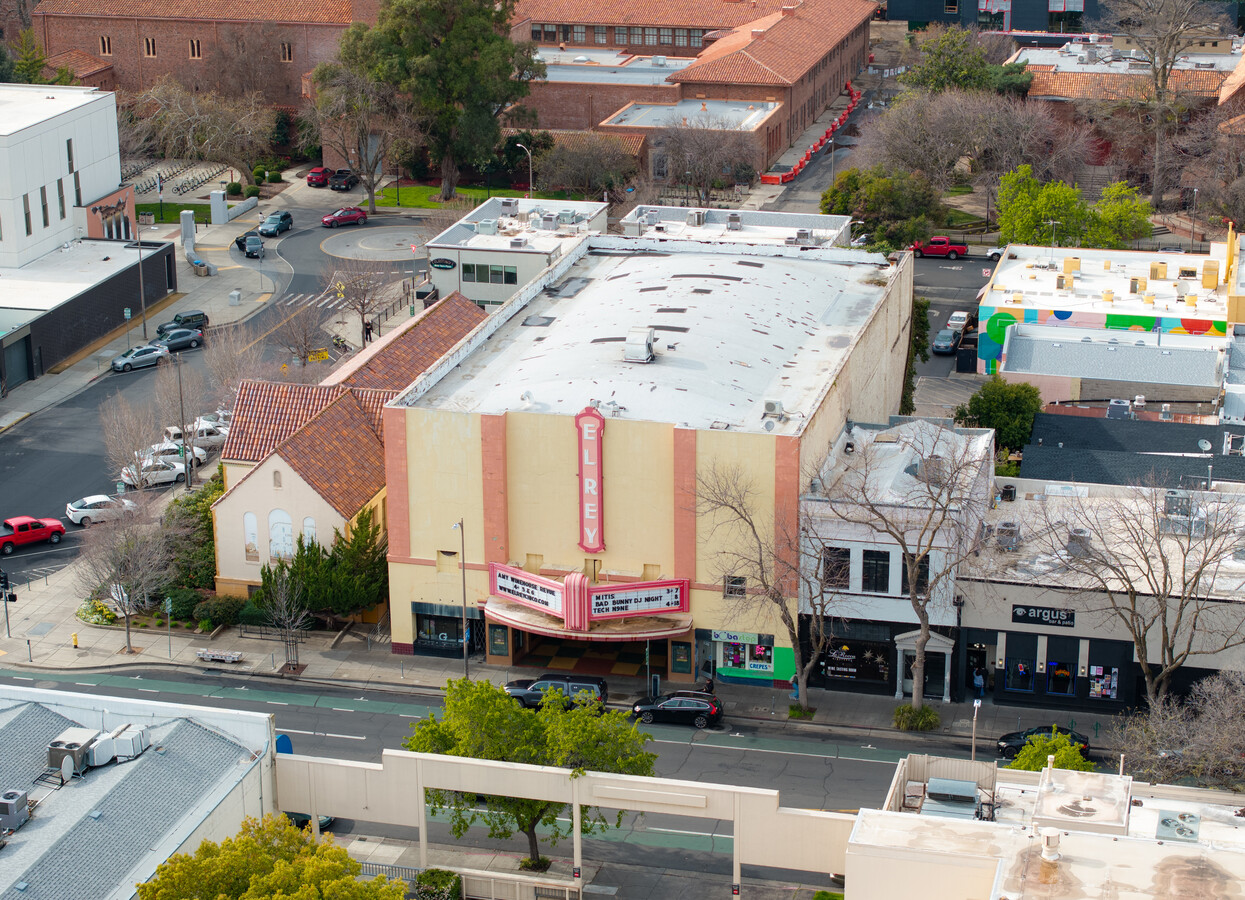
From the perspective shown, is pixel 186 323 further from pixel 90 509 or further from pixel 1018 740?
pixel 1018 740

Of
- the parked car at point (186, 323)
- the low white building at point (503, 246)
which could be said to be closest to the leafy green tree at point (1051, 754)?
the low white building at point (503, 246)

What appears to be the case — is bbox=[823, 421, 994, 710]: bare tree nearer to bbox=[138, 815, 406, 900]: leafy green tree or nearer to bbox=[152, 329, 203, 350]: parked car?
bbox=[138, 815, 406, 900]: leafy green tree

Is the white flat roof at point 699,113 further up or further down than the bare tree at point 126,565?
further up

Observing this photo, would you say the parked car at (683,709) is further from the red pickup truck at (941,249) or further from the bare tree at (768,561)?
the red pickup truck at (941,249)

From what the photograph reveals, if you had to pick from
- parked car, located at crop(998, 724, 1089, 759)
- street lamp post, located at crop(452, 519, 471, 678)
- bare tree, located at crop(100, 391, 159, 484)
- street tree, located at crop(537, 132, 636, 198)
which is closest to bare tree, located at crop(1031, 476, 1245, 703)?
parked car, located at crop(998, 724, 1089, 759)

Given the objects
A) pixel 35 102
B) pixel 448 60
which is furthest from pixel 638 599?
pixel 448 60
